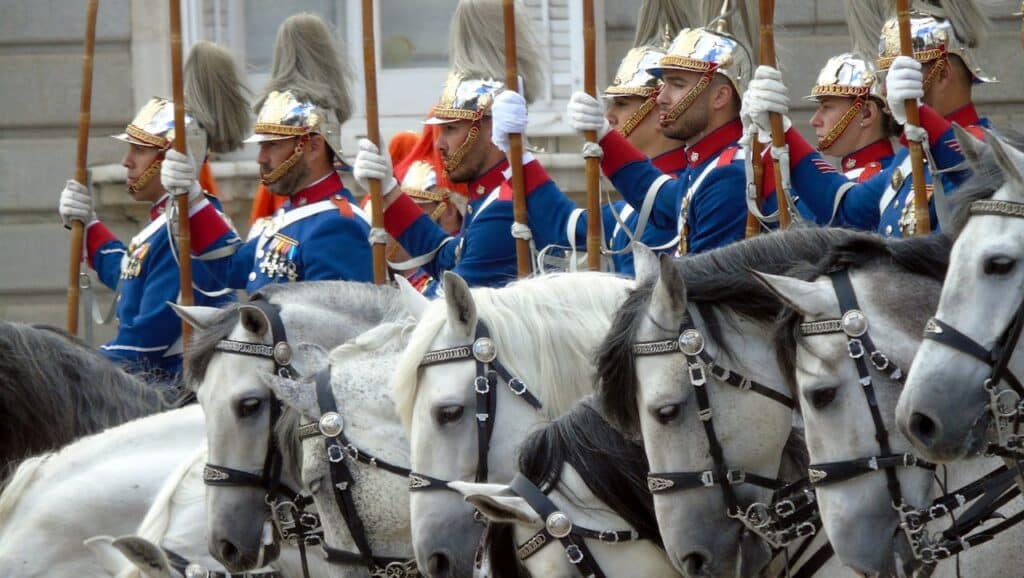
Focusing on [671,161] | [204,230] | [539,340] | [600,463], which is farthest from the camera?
[204,230]

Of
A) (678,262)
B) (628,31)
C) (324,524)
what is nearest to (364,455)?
(324,524)

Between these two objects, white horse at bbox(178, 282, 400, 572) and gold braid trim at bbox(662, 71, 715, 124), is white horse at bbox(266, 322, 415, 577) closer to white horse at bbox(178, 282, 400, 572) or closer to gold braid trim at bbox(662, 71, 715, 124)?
white horse at bbox(178, 282, 400, 572)

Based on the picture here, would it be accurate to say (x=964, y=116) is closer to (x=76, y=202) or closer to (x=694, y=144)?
(x=694, y=144)

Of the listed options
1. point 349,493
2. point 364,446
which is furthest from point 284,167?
point 349,493

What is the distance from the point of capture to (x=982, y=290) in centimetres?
423

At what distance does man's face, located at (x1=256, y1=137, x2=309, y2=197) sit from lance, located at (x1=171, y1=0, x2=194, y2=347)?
495 millimetres

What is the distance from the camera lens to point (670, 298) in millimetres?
4859

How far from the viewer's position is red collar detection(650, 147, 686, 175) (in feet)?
25.4

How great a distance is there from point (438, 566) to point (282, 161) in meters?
3.44

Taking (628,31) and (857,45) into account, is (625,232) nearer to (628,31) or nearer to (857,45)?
(857,45)

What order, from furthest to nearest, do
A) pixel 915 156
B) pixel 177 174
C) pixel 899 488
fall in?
pixel 177 174, pixel 915 156, pixel 899 488

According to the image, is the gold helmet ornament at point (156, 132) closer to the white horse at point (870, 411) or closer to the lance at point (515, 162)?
the lance at point (515, 162)

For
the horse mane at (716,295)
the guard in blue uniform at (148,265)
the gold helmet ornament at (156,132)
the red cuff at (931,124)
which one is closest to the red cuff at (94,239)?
the guard in blue uniform at (148,265)

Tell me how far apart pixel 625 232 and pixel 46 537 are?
2323 millimetres
